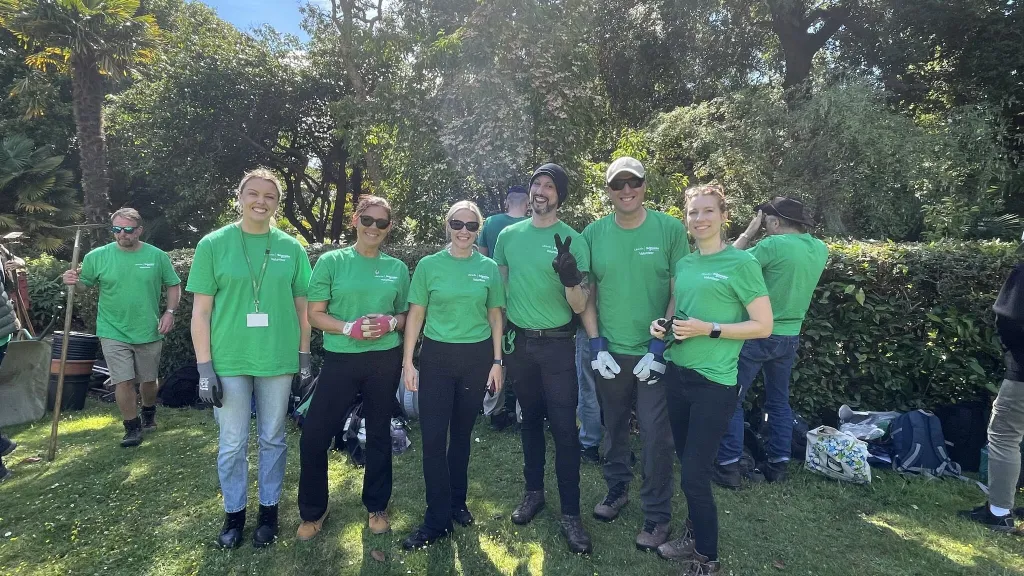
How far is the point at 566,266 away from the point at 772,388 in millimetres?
2319

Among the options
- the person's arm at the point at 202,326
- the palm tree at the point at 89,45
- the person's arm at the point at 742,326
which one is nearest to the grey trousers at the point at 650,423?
the person's arm at the point at 742,326

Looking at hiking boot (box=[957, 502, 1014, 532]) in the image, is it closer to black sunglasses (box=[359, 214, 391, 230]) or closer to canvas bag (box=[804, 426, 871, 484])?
canvas bag (box=[804, 426, 871, 484])

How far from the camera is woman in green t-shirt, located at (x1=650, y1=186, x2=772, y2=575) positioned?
2695 millimetres

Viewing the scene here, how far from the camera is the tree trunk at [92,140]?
1170 cm

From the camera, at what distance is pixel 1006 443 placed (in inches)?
134

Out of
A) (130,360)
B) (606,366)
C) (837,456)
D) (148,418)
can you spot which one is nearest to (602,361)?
(606,366)

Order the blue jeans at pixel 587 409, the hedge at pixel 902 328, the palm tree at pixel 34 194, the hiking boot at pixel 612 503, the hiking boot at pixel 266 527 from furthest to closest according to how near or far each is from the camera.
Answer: the palm tree at pixel 34 194, the hedge at pixel 902 328, the blue jeans at pixel 587 409, the hiking boot at pixel 612 503, the hiking boot at pixel 266 527

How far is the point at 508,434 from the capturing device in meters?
5.20

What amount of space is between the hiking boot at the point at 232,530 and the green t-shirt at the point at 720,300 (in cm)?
277

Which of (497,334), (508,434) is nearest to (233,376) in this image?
(497,334)

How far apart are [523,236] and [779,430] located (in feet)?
8.57

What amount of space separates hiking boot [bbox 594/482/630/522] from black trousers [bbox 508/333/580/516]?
1.22 ft

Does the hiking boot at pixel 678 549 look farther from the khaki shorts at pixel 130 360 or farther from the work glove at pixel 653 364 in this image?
the khaki shorts at pixel 130 360

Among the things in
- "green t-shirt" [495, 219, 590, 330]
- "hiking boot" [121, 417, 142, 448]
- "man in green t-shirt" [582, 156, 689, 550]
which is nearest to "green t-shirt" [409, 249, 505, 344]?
"green t-shirt" [495, 219, 590, 330]
